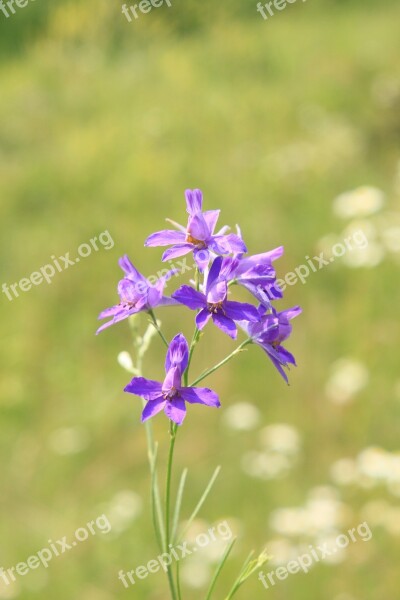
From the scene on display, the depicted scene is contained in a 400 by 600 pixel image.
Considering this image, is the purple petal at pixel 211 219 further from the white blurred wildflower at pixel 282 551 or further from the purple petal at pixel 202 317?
the white blurred wildflower at pixel 282 551

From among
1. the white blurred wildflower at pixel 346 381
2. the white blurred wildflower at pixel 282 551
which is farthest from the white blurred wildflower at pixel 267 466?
the white blurred wildflower at pixel 346 381

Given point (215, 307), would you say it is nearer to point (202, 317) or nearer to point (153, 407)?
point (202, 317)

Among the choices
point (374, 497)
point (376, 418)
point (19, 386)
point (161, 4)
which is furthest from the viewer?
point (161, 4)

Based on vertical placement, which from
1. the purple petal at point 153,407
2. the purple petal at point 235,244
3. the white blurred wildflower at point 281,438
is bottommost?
the purple petal at point 153,407

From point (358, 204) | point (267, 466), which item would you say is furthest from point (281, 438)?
point (358, 204)

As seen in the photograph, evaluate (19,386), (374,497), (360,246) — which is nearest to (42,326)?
(19,386)

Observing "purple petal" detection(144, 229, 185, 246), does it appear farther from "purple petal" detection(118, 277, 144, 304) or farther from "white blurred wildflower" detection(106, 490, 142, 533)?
"white blurred wildflower" detection(106, 490, 142, 533)

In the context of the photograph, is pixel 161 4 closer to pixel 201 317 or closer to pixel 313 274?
pixel 313 274
